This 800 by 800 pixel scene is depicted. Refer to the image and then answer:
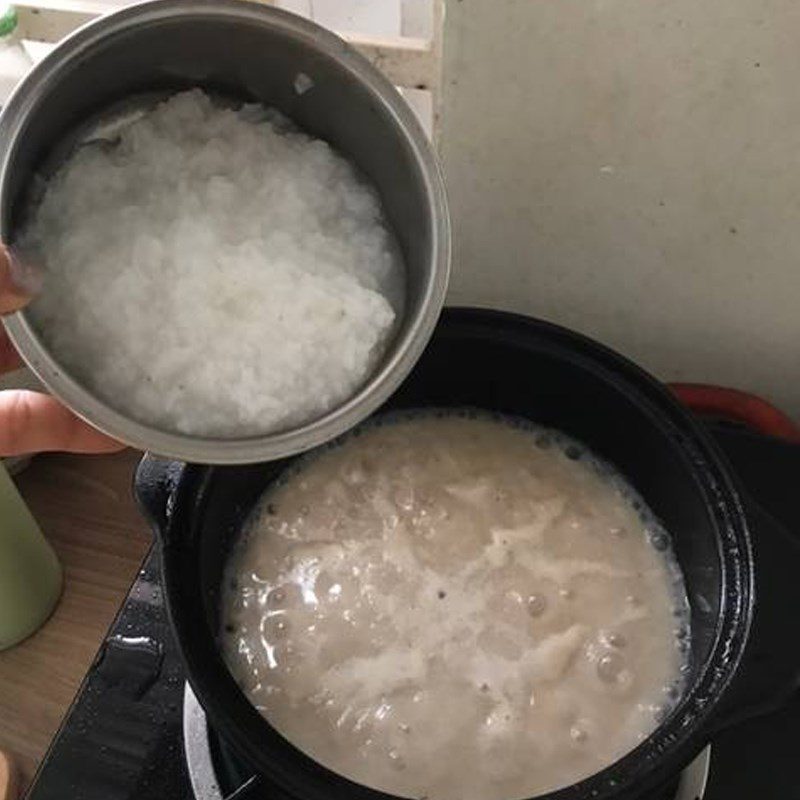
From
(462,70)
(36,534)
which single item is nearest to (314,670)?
(36,534)

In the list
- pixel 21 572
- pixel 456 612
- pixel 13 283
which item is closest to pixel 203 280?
pixel 13 283

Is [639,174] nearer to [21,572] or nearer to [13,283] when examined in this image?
[13,283]

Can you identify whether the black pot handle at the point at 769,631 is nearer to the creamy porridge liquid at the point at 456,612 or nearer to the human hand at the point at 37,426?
the creamy porridge liquid at the point at 456,612

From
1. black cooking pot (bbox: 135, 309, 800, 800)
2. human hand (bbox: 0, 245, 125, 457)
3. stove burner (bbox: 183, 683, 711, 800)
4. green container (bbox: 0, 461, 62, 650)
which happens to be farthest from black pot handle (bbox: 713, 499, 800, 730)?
green container (bbox: 0, 461, 62, 650)

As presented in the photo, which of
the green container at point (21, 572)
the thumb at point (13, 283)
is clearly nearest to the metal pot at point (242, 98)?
the thumb at point (13, 283)

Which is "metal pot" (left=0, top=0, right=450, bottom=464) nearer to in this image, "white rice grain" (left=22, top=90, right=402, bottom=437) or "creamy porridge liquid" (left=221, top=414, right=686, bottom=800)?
"white rice grain" (left=22, top=90, right=402, bottom=437)

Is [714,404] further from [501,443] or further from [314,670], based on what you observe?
[314,670]
